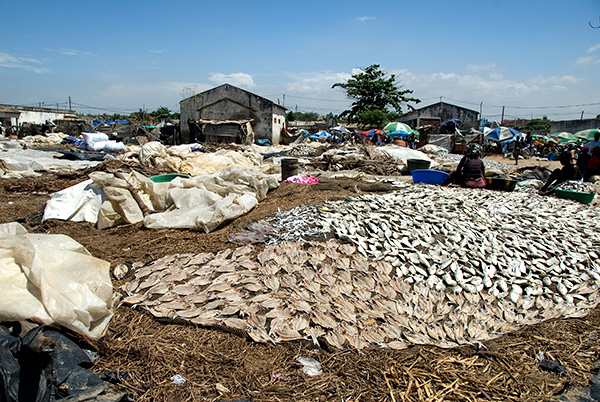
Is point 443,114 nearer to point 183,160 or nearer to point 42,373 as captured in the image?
point 183,160

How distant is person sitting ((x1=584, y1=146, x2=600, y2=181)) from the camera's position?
7.77 m

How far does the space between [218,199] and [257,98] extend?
1778cm

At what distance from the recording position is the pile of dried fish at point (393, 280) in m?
2.53

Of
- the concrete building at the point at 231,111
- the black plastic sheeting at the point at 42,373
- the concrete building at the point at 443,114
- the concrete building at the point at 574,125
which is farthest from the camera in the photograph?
the concrete building at the point at 443,114

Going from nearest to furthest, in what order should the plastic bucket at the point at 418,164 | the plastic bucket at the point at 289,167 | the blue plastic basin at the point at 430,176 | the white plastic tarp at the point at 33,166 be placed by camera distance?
the blue plastic basin at the point at 430,176
the plastic bucket at the point at 289,167
the white plastic tarp at the point at 33,166
the plastic bucket at the point at 418,164

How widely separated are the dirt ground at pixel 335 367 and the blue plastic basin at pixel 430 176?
4.43 metres

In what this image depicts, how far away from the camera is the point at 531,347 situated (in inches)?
98.6

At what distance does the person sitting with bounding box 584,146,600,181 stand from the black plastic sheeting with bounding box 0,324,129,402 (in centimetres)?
962

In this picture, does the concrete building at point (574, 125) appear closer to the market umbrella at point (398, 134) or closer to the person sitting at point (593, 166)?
the market umbrella at point (398, 134)

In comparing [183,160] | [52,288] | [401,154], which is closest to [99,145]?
[183,160]

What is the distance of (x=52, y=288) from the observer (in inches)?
80.4

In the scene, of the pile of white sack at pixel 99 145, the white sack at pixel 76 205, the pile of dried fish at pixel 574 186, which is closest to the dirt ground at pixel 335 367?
the white sack at pixel 76 205

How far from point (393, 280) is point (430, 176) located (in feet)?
14.9

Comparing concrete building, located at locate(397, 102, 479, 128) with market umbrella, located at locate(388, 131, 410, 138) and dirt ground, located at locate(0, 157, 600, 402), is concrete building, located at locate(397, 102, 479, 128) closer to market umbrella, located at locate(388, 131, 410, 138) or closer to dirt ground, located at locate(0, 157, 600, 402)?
market umbrella, located at locate(388, 131, 410, 138)
